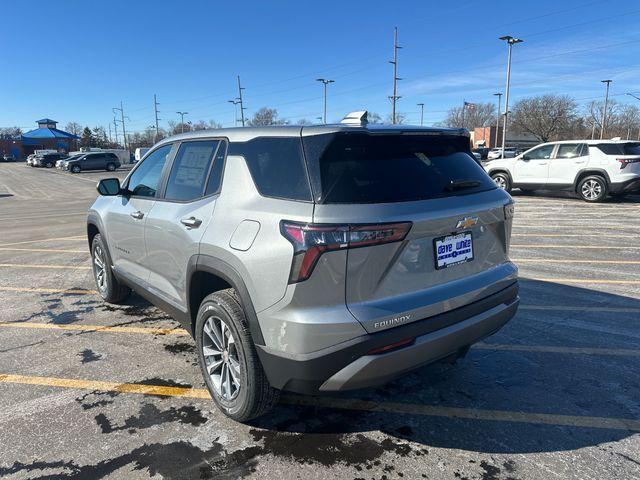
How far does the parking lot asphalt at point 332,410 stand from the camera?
2.53 m

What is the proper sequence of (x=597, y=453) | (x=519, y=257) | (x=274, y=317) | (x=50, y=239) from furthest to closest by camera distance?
(x=50, y=239) → (x=519, y=257) → (x=597, y=453) → (x=274, y=317)

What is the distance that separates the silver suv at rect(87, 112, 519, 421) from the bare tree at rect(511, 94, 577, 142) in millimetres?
92412

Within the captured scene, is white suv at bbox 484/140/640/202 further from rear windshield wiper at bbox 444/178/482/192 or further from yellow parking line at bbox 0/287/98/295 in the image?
yellow parking line at bbox 0/287/98/295

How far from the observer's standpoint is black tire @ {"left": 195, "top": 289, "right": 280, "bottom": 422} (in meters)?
2.62

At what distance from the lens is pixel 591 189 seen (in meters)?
13.8

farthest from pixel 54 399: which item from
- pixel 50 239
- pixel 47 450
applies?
pixel 50 239

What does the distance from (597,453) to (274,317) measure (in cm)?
195

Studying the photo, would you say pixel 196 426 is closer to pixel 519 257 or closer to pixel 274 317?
pixel 274 317

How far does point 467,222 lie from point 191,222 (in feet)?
5.80

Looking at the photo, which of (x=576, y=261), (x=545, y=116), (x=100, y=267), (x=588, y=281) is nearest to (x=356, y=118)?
(x=100, y=267)

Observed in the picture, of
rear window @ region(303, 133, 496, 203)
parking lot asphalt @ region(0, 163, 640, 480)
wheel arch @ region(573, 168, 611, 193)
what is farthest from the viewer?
wheel arch @ region(573, 168, 611, 193)

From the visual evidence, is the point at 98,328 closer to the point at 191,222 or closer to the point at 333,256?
the point at 191,222

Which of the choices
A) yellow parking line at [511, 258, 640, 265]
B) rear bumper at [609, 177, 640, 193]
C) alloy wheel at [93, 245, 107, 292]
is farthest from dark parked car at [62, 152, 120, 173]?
yellow parking line at [511, 258, 640, 265]

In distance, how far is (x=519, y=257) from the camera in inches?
281
